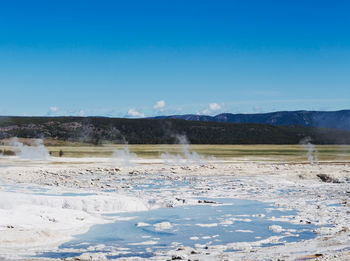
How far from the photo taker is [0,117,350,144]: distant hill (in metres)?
120

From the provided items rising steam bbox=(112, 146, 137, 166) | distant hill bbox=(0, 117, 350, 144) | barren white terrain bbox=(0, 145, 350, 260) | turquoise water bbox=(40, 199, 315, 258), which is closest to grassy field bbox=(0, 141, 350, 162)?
rising steam bbox=(112, 146, 137, 166)

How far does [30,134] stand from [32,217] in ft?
345

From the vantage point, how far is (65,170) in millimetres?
41844

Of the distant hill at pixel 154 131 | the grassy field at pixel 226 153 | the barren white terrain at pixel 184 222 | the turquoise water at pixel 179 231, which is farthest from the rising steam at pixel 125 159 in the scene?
the distant hill at pixel 154 131

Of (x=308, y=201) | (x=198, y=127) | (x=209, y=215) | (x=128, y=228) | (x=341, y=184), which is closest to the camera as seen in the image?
(x=128, y=228)

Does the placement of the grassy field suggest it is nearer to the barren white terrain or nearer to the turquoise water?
the barren white terrain

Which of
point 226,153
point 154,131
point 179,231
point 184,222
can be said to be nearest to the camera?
point 179,231

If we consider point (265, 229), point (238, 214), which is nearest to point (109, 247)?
point (265, 229)

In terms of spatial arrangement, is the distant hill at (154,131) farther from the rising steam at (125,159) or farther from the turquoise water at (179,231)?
the turquoise water at (179,231)

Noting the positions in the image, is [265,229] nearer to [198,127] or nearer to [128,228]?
[128,228]

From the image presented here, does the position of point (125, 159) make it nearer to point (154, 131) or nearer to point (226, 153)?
point (226, 153)

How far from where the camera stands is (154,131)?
446ft

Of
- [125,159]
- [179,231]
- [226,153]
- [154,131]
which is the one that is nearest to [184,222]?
[179,231]

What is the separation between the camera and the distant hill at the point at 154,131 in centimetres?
12006
